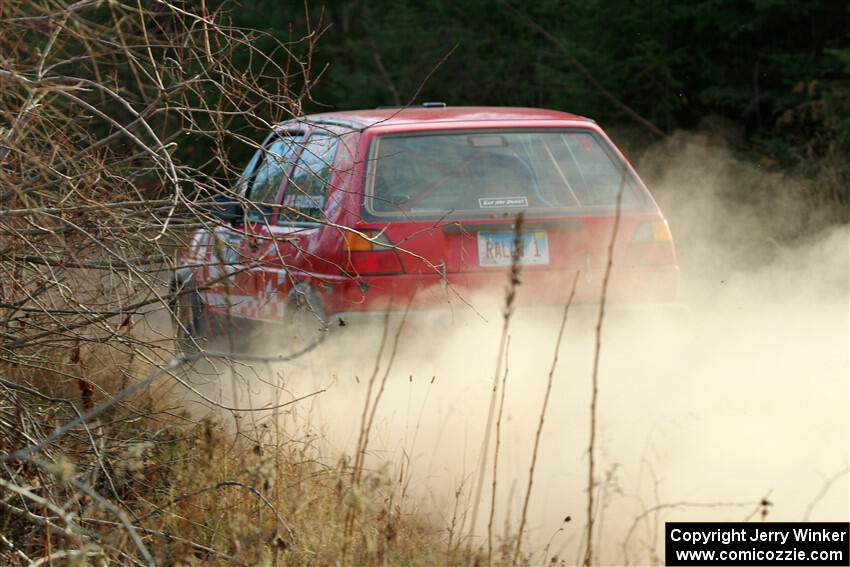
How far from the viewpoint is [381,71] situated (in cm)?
2272

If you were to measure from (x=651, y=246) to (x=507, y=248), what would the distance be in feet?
2.75

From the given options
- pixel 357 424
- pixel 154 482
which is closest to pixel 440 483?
pixel 357 424

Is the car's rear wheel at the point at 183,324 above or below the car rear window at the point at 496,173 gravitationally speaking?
below

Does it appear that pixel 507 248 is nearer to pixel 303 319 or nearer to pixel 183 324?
pixel 303 319

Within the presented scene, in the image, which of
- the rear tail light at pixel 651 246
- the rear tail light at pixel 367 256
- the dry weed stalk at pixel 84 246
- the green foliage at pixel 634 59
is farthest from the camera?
the green foliage at pixel 634 59

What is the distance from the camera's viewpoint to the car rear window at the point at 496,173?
23.5 ft

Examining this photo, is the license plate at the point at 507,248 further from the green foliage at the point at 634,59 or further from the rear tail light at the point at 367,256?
the green foliage at the point at 634,59

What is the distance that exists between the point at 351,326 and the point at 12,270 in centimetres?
227

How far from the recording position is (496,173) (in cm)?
738

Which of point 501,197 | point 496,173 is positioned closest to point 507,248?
point 501,197

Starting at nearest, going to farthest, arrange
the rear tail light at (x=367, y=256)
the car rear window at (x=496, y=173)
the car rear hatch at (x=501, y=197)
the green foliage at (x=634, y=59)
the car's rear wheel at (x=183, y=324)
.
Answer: the car's rear wheel at (x=183, y=324), the rear tail light at (x=367, y=256), the car rear hatch at (x=501, y=197), the car rear window at (x=496, y=173), the green foliage at (x=634, y=59)

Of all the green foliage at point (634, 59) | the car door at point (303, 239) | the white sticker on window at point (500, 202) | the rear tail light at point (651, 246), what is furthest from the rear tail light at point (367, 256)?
the green foliage at point (634, 59)

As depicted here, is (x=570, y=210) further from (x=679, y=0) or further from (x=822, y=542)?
(x=679, y=0)

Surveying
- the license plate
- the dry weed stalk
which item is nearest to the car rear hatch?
the license plate
